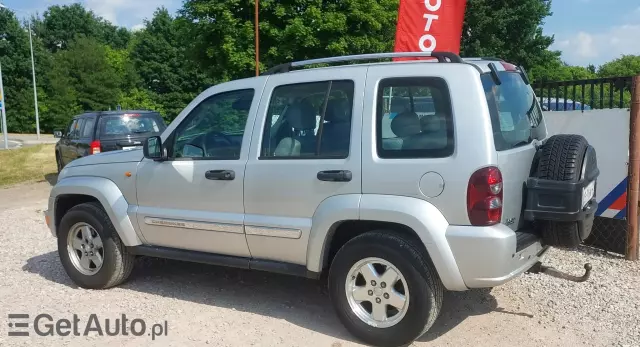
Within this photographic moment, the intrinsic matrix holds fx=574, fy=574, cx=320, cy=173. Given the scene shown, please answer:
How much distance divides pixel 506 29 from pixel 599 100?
88.6ft

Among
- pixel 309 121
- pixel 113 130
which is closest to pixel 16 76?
pixel 113 130

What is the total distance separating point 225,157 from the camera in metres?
4.56

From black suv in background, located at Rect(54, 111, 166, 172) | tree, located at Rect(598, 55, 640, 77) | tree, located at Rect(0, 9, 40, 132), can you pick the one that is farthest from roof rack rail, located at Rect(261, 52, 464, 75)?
tree, located at Rect(598, 55, 640, 77)

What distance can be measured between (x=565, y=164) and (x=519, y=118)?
0.50m

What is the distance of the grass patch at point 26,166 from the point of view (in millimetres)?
15962

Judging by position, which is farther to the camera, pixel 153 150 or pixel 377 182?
pixel 153 150

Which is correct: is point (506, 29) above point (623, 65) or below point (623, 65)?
below

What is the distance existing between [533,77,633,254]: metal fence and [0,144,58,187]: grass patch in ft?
44.4

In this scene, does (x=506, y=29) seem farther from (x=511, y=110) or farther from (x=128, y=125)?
(x=511, y=110)

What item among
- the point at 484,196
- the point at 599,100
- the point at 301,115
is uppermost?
the point at 599,100

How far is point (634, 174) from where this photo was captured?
5711 millimetres

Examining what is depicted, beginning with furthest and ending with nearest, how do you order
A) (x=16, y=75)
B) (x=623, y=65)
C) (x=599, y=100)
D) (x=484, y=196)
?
(x=623, y=65) → (x=16, y=75) → (x=599, y=100) → (x=484, y=196)

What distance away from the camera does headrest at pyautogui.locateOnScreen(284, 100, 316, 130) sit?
427 cm

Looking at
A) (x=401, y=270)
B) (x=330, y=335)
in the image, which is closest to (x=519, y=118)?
(x=401, y=270)
